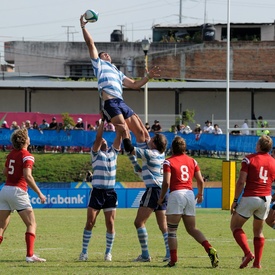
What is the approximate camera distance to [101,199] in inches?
559

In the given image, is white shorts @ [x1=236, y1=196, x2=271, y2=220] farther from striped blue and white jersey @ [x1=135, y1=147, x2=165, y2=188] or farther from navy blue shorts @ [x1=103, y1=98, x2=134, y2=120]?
navy blue shorts @ [x1=103, y1=98, x2=134, y2=120]

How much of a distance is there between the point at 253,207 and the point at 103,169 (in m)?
2.60

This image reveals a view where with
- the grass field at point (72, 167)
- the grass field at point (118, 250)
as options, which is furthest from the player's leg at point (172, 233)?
the grass field at point (72, 167)

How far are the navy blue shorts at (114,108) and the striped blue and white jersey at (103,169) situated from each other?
24.8 inches

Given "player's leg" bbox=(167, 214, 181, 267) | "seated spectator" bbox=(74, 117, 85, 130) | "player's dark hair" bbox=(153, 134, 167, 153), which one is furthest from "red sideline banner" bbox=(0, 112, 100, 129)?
"player's leg" bbox=(167, 214, 181, 267)

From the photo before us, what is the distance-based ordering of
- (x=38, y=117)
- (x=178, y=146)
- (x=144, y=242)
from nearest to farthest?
(x=178, y=146) < (x=144, y=242) < (x=38, y=117)

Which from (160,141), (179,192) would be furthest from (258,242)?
(160,141)

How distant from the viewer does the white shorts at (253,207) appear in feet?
42.4

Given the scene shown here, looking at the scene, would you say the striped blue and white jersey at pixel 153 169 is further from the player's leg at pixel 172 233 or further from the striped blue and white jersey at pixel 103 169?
the player's leg at pixel 172 233

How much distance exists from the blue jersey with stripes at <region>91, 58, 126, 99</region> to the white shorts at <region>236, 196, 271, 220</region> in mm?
2719

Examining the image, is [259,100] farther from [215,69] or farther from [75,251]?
[75,251]

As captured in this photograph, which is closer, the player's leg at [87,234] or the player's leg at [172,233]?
the player's leg at [172,233]

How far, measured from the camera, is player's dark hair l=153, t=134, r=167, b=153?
541 inches

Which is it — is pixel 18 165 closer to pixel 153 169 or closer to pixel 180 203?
pixel 153 169
